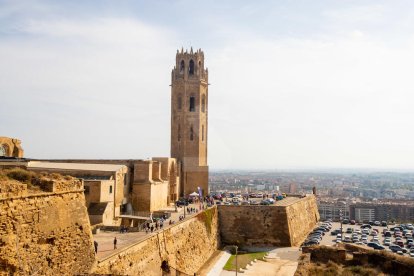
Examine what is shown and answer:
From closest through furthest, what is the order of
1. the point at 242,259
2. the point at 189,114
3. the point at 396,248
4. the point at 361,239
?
the point at 242,259, the point at 396,248, the point at 361,239, the point at 189,114

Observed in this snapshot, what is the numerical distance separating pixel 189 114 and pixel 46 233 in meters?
31.0

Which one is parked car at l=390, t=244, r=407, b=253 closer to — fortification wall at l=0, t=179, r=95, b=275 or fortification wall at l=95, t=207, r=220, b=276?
fortification wall at l=95, t=207, r=220, b=276

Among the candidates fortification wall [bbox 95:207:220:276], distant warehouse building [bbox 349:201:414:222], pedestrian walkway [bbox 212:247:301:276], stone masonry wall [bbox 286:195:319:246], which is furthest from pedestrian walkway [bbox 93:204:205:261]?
distant warehouse building [bbox 349:201:414:222]

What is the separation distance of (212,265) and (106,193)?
7.44m

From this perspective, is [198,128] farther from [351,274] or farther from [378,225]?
[351,274]

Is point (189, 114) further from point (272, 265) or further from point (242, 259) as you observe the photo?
point (272, 265)

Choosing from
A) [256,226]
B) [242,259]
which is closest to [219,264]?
[242,259]

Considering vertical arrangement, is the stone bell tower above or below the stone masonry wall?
above

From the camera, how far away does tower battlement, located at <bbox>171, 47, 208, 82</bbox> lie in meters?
42.0

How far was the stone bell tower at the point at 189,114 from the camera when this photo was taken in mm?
41188

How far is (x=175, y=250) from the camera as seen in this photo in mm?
22234

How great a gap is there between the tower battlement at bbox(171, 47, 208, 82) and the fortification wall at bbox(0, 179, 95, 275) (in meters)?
29.6

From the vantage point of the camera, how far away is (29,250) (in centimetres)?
1035

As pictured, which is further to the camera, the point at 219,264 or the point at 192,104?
the point at 192,104
